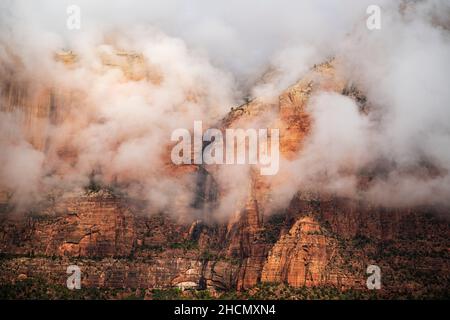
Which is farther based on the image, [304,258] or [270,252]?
[270,252]

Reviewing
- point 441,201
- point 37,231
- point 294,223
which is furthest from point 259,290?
point 37,231

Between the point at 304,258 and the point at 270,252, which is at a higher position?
the point at 270,252

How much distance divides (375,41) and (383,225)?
130 feet

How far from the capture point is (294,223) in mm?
180750

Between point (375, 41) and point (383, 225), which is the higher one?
point (375, 41)

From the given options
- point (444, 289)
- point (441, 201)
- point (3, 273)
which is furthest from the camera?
point (3, 273)

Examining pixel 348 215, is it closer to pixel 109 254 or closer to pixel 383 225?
pixel 383 225

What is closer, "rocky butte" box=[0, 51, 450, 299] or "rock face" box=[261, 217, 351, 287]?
"rocky butte" box=[0, 51, 450, 299]

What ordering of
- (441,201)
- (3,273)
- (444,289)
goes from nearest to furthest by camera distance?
(444,289) → (441,201) → (3,273)

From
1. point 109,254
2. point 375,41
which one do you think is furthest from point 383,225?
point 109,254

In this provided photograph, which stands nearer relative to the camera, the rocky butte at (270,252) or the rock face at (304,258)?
the rocky butte at (270,252)

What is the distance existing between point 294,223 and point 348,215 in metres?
10.4
